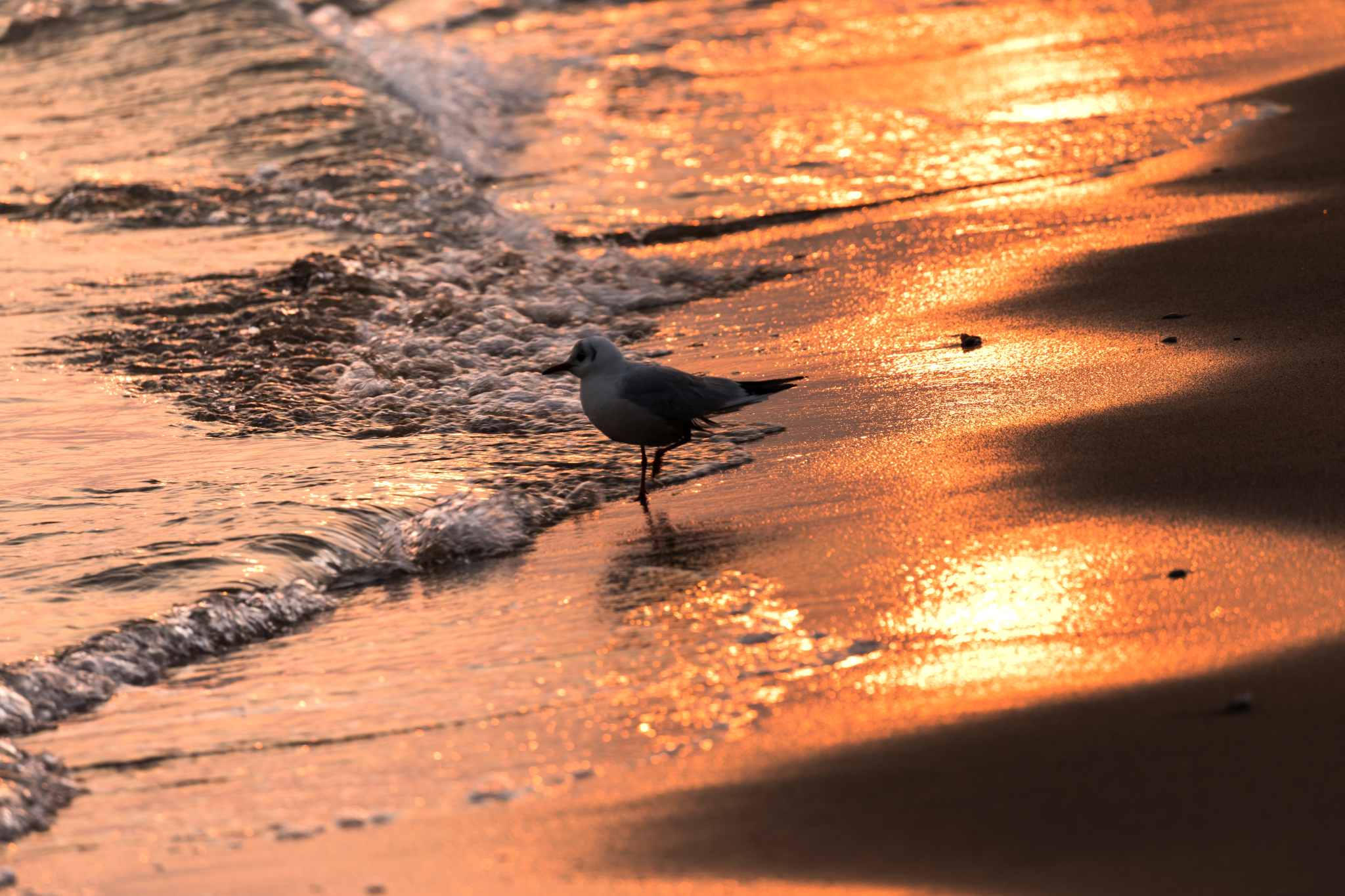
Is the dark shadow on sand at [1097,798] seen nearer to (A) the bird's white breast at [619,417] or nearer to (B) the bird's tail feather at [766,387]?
(B) the bird's tail feather at [766,387]

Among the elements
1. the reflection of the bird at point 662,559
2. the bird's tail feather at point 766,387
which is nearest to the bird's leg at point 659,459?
the bird's tail feather at point 766,387

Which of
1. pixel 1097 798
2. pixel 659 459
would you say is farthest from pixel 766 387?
pixel 1097 798

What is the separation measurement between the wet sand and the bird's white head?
0.50 meters

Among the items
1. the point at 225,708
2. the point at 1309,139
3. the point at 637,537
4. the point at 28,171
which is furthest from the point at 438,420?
the point at 28,171

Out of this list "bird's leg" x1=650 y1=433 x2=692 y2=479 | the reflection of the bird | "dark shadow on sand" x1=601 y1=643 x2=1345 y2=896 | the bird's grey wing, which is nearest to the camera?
"dark shadow on sand" x1=601 y1=643 x2=1345 y2=896

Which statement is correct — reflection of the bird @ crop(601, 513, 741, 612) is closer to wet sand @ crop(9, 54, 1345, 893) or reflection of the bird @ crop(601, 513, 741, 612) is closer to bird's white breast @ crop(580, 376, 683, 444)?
wet sand @ crop(9, 54, 1345, 893)

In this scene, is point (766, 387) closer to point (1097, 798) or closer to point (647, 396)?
point (647, 396)

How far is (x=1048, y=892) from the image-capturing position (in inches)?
89.5

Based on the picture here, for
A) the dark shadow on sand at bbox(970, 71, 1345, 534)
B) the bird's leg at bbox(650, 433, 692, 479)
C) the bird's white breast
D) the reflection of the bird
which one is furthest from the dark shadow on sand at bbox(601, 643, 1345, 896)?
the bird's leg at bbox(650, 433, 692, 479)

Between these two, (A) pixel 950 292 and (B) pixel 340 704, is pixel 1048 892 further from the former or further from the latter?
(A) pixel 950 292

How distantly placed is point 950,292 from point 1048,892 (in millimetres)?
4401

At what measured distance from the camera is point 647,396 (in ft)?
14.7

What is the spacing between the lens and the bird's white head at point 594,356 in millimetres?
4652

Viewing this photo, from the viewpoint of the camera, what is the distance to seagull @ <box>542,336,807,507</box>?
176 inches
